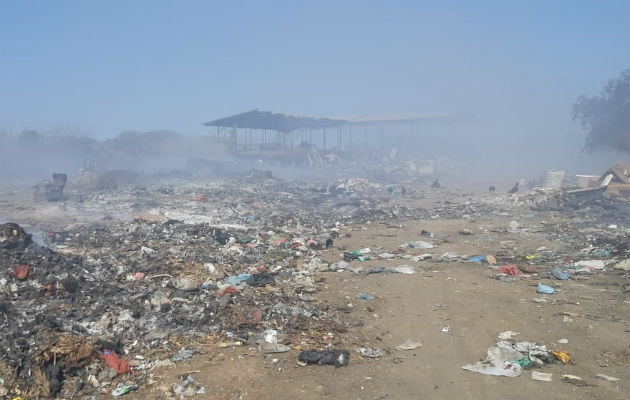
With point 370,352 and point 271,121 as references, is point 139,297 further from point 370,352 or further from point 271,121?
point 271,121

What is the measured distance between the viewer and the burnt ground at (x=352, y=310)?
3.93 m

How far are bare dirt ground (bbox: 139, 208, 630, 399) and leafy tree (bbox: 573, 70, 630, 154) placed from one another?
2174 centimetres

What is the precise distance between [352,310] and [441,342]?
1.37 meters

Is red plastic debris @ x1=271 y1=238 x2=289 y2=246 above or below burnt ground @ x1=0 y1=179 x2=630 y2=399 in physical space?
below

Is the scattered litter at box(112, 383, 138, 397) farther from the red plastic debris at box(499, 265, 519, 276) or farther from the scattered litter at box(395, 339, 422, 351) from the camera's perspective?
the red plastic debris at box(499, 265, 519, 276)

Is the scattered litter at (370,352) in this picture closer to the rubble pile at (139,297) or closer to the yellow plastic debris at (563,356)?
the rubble pile at (139,297)

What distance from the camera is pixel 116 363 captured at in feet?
13.4

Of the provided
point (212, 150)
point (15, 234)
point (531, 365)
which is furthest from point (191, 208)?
point (212, 150)

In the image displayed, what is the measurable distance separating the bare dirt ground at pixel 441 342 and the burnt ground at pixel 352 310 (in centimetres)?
2

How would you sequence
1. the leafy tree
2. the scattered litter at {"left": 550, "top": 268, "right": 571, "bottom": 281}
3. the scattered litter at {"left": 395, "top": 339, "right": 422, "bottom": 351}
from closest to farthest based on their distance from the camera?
the scattered litter at {"left": 395, "top": 339, "right": 422, "bottom": 351} < the scattered litter at {"left": 550, "top": 268, "right": 571, "bottom": 281} < the leafy tree

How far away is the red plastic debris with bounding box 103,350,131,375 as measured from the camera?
13.2 ft

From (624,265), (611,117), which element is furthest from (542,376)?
(611,117)

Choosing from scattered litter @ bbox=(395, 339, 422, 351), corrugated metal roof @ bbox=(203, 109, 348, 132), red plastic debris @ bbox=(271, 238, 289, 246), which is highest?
corrugated metal roof @ bbox=(203, 109, 348, 132)

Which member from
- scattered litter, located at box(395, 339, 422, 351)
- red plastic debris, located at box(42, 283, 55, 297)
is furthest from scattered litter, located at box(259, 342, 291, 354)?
red plastic debris, located at box(42, 283, 55, 297)
